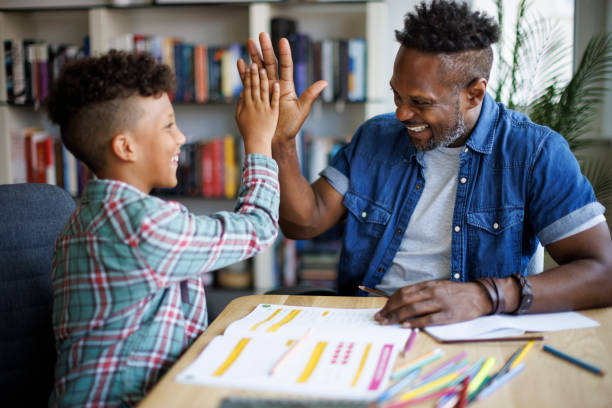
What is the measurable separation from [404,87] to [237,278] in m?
1.94

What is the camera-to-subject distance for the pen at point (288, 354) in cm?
84

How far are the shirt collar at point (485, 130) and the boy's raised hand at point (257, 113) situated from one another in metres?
0.57

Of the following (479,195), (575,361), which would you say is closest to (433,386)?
(575,361)

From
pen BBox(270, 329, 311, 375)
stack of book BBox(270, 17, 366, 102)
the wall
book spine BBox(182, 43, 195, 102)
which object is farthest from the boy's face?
the wall

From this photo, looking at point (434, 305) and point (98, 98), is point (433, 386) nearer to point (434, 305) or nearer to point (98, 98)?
point (434, 305)

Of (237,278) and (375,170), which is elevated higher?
(375,170)

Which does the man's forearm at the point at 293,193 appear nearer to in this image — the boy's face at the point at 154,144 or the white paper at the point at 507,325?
the boy's face at the point at 154,144

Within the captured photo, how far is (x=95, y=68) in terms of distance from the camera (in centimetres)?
105

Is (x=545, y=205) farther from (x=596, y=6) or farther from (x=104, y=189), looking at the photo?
(x=596, y=6)

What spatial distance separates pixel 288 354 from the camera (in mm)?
883

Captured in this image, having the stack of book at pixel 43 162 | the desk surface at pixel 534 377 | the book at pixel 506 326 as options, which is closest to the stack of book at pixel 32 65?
the stack of book at pixel 43 162

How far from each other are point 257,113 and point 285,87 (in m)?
0.27

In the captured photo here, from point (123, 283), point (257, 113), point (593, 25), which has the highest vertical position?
point (593, 25)

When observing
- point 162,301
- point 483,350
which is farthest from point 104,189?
point 483,350
